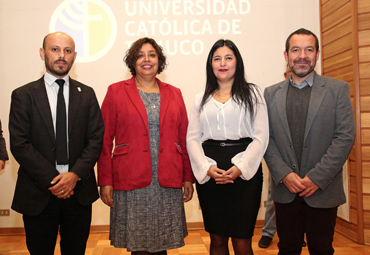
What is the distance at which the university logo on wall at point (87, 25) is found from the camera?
4074mm

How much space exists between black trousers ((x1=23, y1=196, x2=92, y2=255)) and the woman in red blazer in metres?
0.21

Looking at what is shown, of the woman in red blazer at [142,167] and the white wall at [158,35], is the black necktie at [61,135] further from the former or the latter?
the white wall at [158,35]

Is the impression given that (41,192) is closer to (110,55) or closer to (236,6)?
(110,55)

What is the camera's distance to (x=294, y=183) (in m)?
2.06

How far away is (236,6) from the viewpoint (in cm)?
419

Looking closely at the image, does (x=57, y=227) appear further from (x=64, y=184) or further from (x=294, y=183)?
(x=294, y=183)

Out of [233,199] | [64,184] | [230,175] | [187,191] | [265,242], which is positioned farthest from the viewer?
[265,242]

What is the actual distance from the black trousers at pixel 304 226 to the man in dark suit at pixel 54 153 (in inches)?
48.6

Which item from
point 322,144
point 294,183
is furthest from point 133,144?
point 322,144

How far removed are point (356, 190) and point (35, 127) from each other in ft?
10.2

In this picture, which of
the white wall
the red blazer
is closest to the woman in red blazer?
the red blazer

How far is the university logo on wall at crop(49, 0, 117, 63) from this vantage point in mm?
4074

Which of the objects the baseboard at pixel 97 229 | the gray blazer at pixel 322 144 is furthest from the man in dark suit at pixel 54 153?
the baseboard at pixel 97 229

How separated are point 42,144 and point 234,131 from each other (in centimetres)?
116
